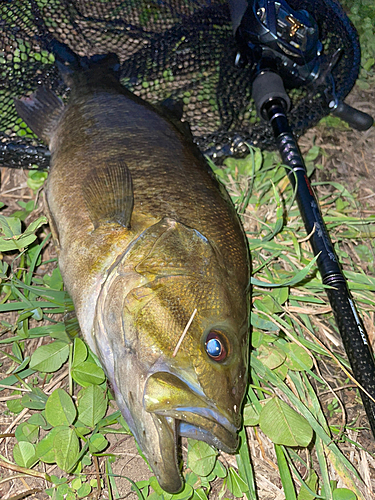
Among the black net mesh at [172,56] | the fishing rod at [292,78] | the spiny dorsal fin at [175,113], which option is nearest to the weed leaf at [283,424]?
the fishing rod at [292,78]

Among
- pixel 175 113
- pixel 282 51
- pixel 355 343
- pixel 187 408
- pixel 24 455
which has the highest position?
pixel 282 51

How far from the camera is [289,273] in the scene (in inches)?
108

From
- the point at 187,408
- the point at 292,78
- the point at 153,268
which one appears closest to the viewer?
the point at 187,408

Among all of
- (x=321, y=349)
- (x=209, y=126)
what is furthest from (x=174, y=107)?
(x=321, y=349)

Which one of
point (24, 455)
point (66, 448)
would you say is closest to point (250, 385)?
point (66, 448)

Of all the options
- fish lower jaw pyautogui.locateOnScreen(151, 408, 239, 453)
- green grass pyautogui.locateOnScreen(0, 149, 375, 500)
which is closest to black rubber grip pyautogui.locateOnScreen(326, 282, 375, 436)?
green grass pyautogui.locateOnScreen(0, 149, 375, 500)

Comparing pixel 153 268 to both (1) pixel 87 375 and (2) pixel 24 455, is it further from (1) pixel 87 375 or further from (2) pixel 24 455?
(2) pixel 24 455

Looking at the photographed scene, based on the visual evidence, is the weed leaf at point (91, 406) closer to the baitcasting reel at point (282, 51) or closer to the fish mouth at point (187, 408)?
the fish mouth at point (187, 408)

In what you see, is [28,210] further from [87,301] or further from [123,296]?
[123,296]

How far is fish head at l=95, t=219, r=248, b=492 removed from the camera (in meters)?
1.52

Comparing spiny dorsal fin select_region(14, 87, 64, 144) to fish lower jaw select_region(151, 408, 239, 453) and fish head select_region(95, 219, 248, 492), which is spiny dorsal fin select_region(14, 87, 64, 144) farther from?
fish lower jaw select_region(151, 408, 239, 453)

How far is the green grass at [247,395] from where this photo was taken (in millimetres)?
2057

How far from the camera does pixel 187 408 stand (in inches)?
59.1

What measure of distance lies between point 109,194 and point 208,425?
1118 millimetres
